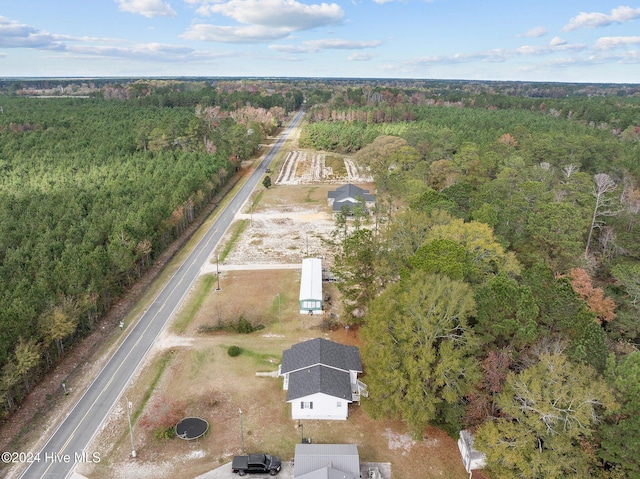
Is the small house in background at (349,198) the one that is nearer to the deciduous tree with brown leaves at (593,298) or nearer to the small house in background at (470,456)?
the deciduous tree with brown leaves at (593,298)

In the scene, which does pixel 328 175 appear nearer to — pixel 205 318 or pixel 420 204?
pixel 420 204

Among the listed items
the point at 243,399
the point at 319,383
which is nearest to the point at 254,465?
the point at 319,383

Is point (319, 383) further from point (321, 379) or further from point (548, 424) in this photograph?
point (548, 424)

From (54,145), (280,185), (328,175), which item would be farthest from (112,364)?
(54,145)

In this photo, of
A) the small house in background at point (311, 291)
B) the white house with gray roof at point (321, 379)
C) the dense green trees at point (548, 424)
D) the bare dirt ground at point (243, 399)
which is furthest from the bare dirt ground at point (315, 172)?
the dense green trees at point (548, 424)

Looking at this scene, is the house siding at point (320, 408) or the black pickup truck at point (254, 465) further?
the house siding at point (320, 408)

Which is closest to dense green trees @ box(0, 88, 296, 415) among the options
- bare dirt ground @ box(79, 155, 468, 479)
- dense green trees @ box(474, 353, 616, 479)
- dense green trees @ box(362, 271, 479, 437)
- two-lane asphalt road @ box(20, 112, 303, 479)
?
two-lane asphalt road @ box(20, 112, 303, 479)
